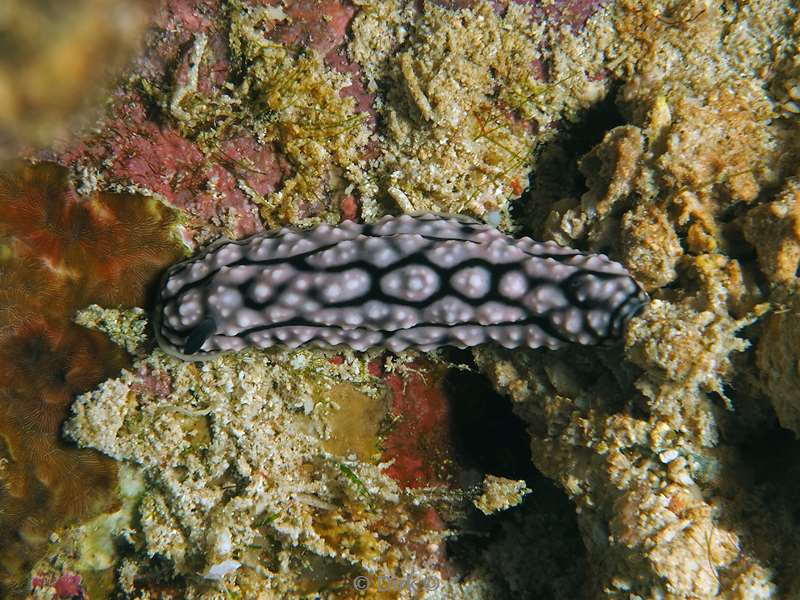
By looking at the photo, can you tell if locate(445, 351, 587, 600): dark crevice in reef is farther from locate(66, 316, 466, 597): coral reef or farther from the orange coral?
the orange coral

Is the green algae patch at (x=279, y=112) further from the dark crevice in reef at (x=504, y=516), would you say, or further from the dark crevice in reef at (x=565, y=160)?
the dark crevice in reef at (x=504, y=516)

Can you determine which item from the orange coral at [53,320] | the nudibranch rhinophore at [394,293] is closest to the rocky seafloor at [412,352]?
the orange coral at [53,320]

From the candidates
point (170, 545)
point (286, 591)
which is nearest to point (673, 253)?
point (286, 591)

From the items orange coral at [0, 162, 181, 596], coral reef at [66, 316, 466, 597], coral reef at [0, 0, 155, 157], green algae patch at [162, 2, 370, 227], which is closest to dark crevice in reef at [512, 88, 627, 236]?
green algae patch at [162, 2, 370, 227]

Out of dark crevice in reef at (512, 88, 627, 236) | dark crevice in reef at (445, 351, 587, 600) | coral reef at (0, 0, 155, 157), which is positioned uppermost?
dark crevice in reef at (512, 88, 627, 236)

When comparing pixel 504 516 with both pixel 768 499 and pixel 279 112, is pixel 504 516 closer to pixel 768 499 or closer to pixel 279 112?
pixel 768 499

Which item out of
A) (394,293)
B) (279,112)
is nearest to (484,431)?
(394,293)
